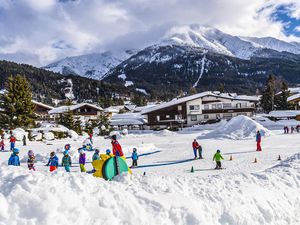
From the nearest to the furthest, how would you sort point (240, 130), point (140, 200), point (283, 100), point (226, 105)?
point (140, 200) < point (240, 130) < point (226, 105) < point (283, 100)

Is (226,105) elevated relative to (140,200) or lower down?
elevated

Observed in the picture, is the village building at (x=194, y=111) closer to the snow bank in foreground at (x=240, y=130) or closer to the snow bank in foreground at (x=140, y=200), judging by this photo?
the snow bank in foreground at (x=240, y=130)

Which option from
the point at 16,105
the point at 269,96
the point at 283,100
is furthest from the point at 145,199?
the point at 269,96

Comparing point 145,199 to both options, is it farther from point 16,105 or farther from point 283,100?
point 283,100

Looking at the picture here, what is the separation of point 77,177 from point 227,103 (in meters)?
61.2

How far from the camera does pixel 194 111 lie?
63.3 metres

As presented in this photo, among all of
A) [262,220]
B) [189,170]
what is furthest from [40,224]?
[189,170]

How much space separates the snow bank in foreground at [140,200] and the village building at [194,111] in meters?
53.1

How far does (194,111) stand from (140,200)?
57.2 meters

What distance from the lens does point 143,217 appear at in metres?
6.39

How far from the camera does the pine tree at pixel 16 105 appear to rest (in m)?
41.1

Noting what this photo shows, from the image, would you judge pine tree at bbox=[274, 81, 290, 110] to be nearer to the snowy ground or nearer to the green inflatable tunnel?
the snowy ground

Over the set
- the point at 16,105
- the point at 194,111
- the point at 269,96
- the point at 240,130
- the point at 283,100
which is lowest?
the point at 240,130

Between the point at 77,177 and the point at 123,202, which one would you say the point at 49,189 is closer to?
the point at 77,177
